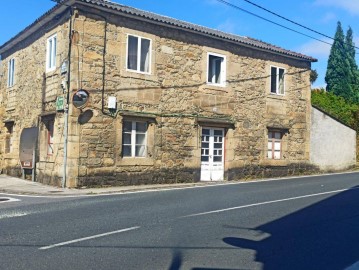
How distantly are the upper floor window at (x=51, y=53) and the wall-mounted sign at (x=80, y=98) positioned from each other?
2380mm

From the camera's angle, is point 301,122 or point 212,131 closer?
point 212,131

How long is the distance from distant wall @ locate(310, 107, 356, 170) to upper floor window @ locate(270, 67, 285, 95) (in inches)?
108

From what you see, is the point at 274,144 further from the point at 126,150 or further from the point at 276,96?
the point at 126,150

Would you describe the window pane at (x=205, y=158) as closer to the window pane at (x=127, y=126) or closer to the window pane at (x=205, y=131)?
the window pane at (x=205, y=131)

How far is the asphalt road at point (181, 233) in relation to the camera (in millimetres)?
5504

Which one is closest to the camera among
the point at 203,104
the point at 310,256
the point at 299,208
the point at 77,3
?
the point at 310,256

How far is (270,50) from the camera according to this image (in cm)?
1997

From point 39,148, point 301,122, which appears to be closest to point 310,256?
point 39,148

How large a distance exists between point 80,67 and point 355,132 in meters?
16.4

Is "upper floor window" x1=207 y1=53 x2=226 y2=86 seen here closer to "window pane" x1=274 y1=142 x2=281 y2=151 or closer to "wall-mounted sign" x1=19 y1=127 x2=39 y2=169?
"window pane" x1=274 y1=142 x2=281 y2=151

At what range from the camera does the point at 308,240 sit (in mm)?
6668

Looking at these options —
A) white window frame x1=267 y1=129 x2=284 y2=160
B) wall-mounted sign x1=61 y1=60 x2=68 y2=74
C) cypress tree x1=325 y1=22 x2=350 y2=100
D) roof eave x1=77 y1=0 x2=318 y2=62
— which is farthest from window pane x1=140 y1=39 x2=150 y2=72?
cypress tree x1=325 y1=22 x2=350 y2=100

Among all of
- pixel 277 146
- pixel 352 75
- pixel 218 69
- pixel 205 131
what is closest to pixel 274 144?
pixel 277 146

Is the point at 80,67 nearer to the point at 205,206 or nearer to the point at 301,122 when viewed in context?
the point at 205,206
